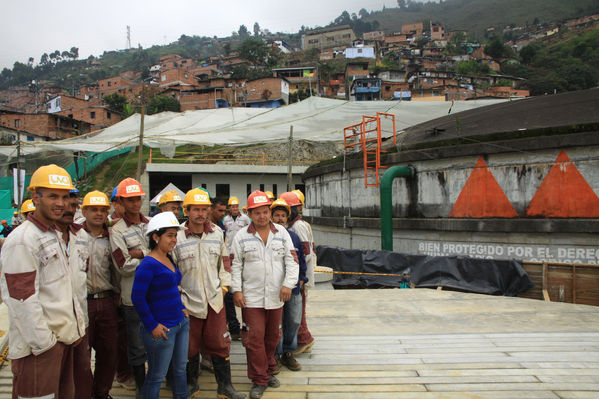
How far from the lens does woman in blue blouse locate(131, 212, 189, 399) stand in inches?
124

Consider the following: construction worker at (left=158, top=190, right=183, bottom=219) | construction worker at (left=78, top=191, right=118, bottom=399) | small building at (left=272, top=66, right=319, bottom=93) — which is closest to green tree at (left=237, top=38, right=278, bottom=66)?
small building at (left=272, top=66, right=319, bottom=93)

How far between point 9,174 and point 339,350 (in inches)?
1354

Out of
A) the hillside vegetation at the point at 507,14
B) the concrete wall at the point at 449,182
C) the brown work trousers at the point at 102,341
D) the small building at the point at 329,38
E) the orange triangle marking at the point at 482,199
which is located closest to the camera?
the brown work trousers at the point at 102,341

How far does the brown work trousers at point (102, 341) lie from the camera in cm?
363

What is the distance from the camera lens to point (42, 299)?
9.00ft

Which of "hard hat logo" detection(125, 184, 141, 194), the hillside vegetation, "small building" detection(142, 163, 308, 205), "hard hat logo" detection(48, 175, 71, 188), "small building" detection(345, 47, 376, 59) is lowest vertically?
"hard hat logo" detection(125, 184, 141, 194)

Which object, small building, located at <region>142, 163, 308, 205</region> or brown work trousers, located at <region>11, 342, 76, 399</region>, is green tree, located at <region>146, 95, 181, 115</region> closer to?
small building, located at <region>142, 163, 308, 205</region>

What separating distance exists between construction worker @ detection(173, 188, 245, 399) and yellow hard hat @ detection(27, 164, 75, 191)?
3.88ft

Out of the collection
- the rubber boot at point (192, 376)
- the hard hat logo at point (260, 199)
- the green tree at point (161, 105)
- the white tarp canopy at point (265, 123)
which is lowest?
the rubber boot at point (192, 376)

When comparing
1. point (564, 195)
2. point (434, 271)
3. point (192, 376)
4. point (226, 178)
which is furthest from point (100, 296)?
point (226, 178)

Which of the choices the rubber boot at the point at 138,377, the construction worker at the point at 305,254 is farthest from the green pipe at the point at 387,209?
the rubber boot at the point at 138,377

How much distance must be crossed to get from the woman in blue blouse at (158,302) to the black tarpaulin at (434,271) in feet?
24.6

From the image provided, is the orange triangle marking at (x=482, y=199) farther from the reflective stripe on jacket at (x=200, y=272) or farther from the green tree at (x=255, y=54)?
the green tree at (x=255, y=54)

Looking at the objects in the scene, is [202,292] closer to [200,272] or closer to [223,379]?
[200,272]
